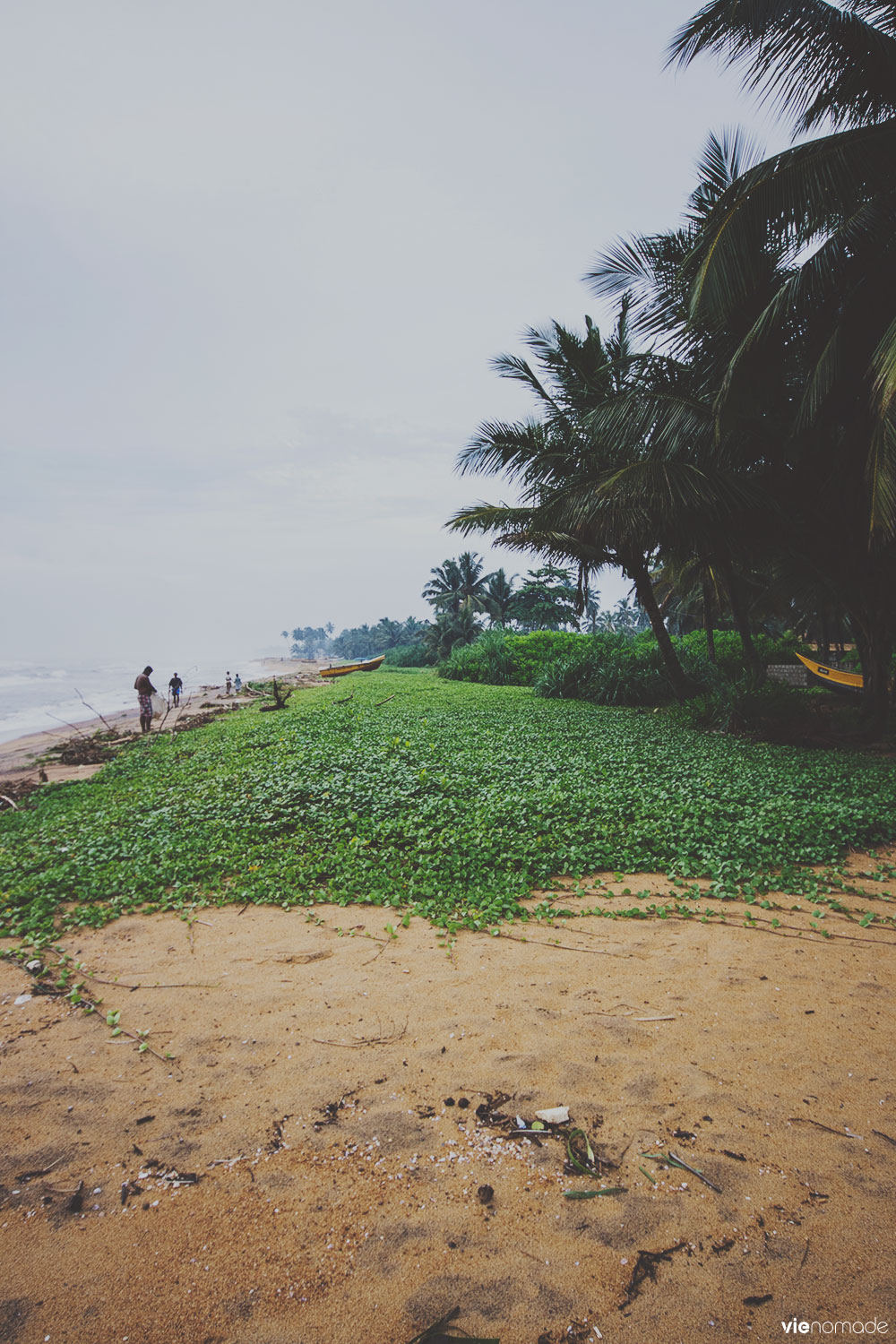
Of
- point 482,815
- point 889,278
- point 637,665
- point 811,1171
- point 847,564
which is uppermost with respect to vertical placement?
point 889,278

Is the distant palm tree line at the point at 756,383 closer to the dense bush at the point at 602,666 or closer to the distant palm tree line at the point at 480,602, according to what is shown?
the dense bush at the point at 602,666

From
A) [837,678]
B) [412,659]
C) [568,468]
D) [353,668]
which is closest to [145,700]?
[568,468]

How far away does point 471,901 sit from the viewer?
430cm

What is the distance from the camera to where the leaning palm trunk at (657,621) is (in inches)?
503

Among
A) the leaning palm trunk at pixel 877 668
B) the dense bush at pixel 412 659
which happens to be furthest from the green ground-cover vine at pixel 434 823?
the dense bush at pixel 412 659

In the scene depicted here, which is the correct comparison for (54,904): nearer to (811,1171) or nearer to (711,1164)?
(711,1164)

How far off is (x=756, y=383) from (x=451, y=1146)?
30.5 ft

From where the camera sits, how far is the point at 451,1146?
227cm

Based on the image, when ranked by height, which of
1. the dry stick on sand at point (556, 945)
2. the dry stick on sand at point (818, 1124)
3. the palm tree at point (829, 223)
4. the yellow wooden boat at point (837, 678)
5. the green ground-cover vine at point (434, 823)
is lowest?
the dry stick on sand at point (818, 1124)

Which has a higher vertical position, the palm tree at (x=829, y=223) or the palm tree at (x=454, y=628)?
the palm tree at (x=829, y=223)

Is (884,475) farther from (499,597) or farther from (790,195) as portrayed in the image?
(499,597)

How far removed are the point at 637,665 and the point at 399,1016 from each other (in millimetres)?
13781

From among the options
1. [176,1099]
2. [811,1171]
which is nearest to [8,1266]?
[176,1099]

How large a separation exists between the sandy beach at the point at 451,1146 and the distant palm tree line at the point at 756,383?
4.71m
